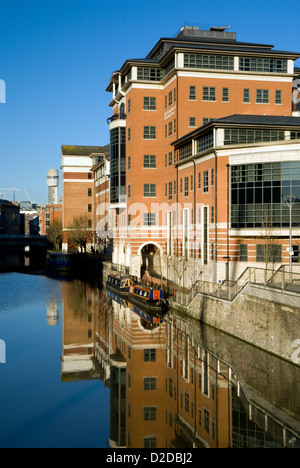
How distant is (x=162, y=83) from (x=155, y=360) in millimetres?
38434

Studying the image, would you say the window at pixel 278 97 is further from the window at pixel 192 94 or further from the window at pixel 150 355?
the window at pixel 150 355

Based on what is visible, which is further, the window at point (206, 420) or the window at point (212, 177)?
the window at point (212, 177)

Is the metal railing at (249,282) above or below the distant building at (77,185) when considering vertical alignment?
below

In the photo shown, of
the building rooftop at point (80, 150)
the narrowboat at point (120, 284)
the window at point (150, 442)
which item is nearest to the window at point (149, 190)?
the narrowboat at point (120, 284)

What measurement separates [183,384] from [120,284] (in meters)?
30.1

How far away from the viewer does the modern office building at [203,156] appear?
40469 mm

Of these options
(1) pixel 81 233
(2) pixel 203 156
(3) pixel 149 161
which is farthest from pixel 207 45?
(1) pixel 81 233

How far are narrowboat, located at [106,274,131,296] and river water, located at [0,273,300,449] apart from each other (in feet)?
39.2

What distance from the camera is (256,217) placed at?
133 ft

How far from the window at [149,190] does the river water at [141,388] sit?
21625mm

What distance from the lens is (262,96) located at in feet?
196

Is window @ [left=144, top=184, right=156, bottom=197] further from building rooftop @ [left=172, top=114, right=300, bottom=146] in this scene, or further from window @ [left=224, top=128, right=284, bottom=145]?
window @ [left=224, top=128, right=284, bottom=145]
